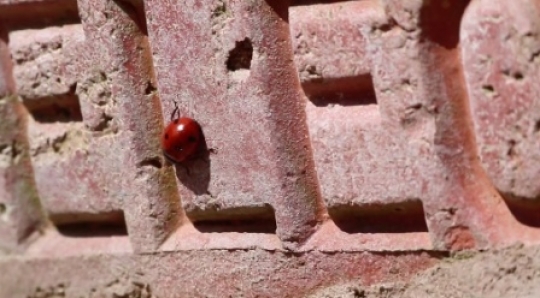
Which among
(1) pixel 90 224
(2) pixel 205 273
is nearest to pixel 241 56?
(2) pixel 205 273

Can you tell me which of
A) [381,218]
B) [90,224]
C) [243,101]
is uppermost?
[243,101]

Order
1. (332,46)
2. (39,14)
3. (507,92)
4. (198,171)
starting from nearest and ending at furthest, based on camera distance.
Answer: (507,92)
(332,46)
(198,171)
(39,14)

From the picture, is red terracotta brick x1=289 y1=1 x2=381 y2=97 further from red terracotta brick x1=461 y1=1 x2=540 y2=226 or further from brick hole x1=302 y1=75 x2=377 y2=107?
red terracotta brick x1=461 y1=1 x2=540 y2=226

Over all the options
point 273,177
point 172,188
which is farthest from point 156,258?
point 273,177

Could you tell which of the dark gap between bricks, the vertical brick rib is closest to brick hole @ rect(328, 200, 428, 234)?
the vertical brick rib

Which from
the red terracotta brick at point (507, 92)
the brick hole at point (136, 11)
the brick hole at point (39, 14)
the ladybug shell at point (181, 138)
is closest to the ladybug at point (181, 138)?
the ladybug shell at point (181, 138)

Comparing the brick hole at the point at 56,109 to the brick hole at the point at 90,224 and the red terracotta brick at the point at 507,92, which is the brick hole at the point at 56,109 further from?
the red terracotta brick at the point at 507,92

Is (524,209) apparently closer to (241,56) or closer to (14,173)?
(241,56)
